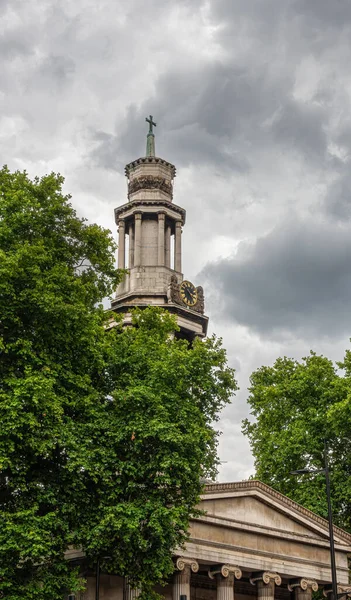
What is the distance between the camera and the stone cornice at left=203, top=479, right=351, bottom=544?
39.1 meters

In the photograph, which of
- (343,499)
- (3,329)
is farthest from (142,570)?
(343,499)

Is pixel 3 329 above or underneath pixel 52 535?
above

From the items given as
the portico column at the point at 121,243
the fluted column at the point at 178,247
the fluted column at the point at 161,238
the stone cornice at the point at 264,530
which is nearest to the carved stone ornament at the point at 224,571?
the stone cornice at the point at 264,530

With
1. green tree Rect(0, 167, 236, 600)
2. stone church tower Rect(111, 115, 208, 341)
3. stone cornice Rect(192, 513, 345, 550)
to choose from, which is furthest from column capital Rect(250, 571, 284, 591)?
stone church tower Rect(111, 115, 208, 341)

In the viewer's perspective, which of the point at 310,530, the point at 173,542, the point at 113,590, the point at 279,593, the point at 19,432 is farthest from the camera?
the point at 279,593

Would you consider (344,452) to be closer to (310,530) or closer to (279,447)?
(279,447)

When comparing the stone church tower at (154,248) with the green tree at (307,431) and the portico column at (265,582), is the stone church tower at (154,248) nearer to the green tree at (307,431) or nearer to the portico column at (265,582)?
the green tree at (307,431)

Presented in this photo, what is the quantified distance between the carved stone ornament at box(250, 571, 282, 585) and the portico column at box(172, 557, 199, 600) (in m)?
4.71

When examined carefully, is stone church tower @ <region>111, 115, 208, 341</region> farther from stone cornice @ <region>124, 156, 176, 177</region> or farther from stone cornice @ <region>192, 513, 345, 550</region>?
stone cornice @ <region>192, 513, 345, 550</region>

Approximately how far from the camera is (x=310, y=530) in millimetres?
43000

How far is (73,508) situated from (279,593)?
19300 mm

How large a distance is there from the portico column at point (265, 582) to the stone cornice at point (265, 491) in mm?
3365

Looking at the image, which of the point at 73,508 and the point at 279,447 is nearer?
the point at 73,508

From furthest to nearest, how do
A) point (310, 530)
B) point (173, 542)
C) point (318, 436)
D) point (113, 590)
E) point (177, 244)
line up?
point (177, 244) → point (318, 436) → point (310, 530) → point (113, 590) → point (173, 542)
